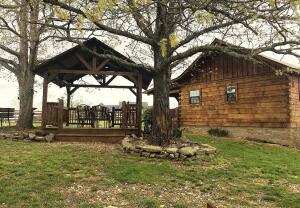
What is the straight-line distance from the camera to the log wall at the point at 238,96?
54.5 feet

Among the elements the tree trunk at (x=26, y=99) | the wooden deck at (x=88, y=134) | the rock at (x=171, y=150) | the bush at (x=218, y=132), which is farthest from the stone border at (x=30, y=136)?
the bush at (x=218, y=132)

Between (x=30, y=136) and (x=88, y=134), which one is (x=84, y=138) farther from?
(x=30, y=136)

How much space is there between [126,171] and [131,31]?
17.9 feet

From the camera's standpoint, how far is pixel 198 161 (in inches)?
410

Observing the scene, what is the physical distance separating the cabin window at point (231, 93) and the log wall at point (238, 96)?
0.21 metres

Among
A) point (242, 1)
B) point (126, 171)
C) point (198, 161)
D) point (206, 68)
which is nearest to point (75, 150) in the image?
point (126, 171)

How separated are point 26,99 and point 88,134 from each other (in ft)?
16.0

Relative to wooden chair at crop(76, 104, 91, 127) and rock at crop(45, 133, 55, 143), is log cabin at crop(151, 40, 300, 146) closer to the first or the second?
wooden chair at crop(76, 104, 91, 127)

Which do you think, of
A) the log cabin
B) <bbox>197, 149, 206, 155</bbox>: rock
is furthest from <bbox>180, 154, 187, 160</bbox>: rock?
the log cabin

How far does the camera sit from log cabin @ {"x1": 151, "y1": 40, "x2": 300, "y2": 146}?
16281 mm

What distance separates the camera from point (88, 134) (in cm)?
1466

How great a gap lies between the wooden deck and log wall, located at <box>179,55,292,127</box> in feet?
22.6

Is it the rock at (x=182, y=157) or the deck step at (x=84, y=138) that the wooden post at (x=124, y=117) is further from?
the rock at (x=182, y=157)

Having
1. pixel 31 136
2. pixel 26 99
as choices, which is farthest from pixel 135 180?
pixel 26 99
